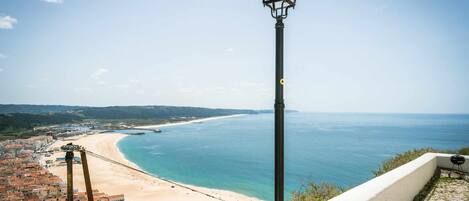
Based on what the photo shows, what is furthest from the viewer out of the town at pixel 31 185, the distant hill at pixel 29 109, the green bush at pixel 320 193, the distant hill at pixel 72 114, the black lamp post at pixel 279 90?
the distant hill at pixel 29 109

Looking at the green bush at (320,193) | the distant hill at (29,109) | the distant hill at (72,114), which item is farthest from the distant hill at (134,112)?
the green bush at (320,193)

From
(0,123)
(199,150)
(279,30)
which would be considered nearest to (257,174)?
(199,150)

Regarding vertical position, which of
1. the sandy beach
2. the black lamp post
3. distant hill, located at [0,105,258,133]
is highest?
the black lamp post

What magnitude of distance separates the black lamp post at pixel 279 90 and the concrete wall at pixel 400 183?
1216 millimetres

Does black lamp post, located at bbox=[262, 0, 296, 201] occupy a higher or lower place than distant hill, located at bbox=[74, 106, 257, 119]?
higher

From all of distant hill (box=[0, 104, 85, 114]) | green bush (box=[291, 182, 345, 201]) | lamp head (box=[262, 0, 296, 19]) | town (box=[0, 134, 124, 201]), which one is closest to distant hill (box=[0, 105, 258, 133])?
distant hill (box=[0, 104, 85, 114])

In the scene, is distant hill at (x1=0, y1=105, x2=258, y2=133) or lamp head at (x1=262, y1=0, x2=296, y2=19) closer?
lamp head at (x1=262, y1=0, x2=296, y2=19)

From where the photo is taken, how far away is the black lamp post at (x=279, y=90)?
2.19 metres

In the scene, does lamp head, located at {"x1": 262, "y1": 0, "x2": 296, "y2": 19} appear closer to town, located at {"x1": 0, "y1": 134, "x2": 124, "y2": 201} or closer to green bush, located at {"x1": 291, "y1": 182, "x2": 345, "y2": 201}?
green bush, located at {"x1": 291, "y1": 182, "x2": 345, "y2": 201}

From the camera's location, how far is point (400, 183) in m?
Answer: 4.19

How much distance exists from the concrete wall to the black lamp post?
1.22 metres

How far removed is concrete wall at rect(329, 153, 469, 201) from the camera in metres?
3.25

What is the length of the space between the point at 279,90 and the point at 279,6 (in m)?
0.69

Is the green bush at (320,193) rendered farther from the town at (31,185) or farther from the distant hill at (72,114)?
the distant hill at (72,114)
